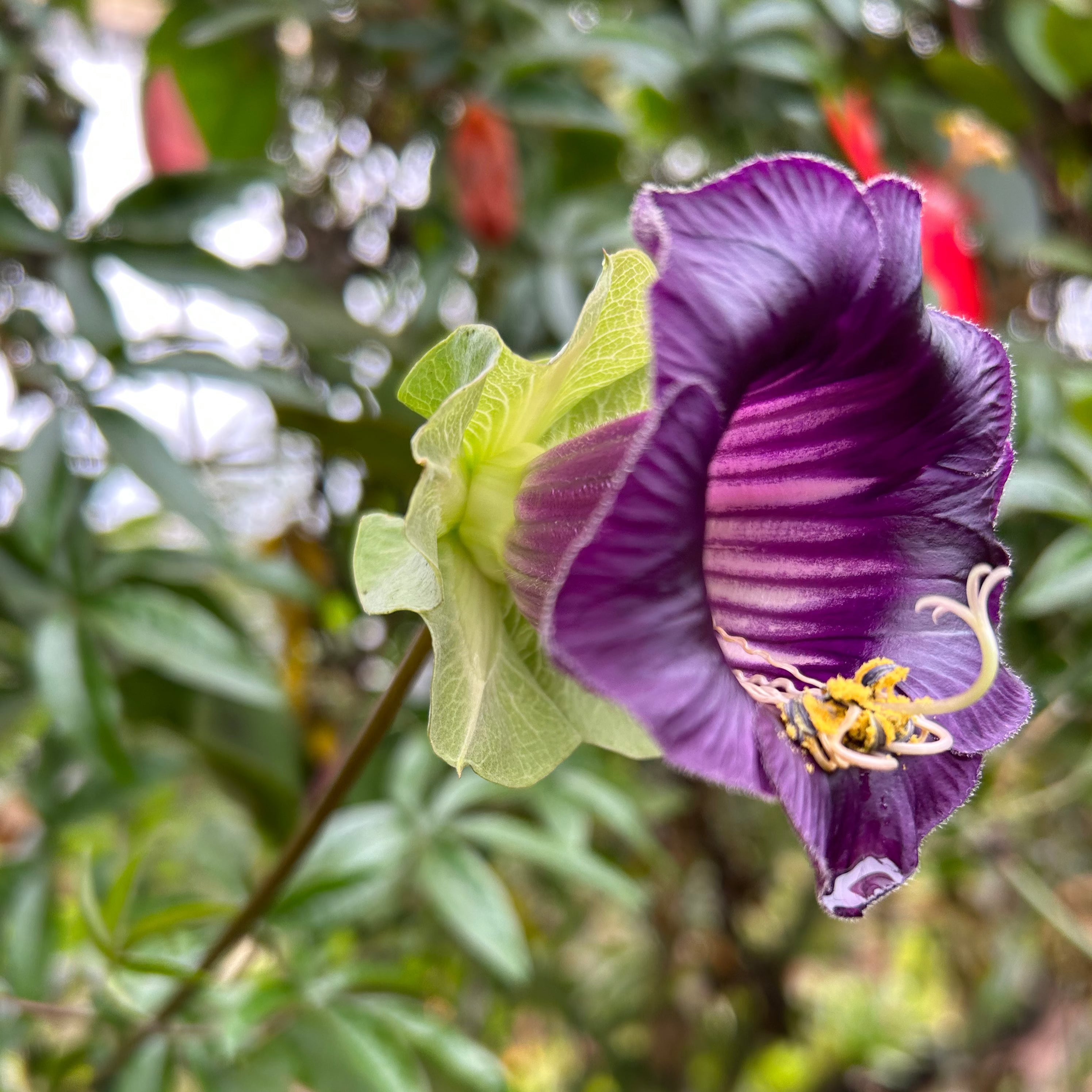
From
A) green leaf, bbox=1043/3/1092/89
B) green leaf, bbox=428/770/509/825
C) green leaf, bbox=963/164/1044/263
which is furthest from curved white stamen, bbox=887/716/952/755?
green leaf, bbox=1043/3/1092/89

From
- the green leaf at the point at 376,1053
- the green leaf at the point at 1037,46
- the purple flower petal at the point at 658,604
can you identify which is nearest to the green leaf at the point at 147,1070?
the green leaf at the point at 376,1053

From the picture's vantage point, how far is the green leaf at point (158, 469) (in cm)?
67

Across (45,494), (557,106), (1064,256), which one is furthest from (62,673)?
(1064,256)

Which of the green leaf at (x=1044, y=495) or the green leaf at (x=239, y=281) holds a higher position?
the green leaf at (x=239, y=281)

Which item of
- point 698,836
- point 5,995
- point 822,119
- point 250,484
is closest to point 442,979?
point 698,836

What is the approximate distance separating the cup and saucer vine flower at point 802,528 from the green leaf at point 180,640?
0.34 meters

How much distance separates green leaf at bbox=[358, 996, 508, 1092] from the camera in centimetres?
61

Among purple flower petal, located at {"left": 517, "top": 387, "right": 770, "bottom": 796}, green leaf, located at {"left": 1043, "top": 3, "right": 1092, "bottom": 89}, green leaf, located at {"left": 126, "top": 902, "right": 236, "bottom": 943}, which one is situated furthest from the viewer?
green leaf, located at {"left": 1043, "top": 3, "right": 1092, "bottom": 89}

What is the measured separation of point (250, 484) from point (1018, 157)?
1.03m

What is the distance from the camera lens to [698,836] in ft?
4.35

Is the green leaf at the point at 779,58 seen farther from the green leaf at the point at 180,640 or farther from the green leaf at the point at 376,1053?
the green leaf at the point at 376,1053

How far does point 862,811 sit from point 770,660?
7 centimetres

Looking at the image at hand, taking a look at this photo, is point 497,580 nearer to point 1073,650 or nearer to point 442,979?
point 1073,650

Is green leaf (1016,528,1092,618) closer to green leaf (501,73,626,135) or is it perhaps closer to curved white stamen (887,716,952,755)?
curved white stamen (887,716,952,755)
